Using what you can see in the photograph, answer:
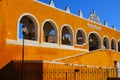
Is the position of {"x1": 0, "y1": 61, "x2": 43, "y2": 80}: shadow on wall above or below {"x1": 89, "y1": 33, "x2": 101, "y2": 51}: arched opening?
below

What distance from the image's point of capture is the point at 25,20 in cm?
3083

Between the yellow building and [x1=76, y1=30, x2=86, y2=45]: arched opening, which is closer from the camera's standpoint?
the yellow building

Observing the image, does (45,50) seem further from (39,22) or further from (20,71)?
(20,71)

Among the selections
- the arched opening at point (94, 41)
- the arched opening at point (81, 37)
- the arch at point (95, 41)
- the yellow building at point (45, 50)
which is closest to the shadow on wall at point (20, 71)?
the yellow building at point (45, 50)

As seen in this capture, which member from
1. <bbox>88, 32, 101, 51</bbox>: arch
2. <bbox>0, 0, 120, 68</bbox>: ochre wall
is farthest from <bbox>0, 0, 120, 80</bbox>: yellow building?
<bbox>88, 32, 101, 51</bbox>: arch

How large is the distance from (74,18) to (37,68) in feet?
47.0

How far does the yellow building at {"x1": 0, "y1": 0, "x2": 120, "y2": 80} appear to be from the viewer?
21.1 meters

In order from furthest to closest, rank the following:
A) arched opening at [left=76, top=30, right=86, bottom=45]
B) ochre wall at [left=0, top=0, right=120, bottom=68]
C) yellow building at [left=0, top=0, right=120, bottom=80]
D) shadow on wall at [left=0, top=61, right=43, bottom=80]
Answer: arched opening at [left=76, top=30, right=86, bottom=45] < ochre wall at [left=0, top=0, right=120, bottom=68] < yellow building at [left=0, top=0, right=120, bottom=80] < shadow on wall at [left=0, top=61, right=43, bottom=80]

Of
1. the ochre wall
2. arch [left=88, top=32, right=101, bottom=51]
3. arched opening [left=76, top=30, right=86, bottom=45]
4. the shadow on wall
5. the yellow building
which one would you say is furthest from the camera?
arch [left=88, top=32, right=101, bottom=51]

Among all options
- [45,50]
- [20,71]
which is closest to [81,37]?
[45,50]

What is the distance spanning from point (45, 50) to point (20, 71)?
6382 millimetres

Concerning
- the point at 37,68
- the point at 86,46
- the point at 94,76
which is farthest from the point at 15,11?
the point at 86,46

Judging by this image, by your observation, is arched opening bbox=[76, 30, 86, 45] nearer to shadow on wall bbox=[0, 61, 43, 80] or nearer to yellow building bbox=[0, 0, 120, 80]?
yellow building bbox=[0, 0, 120, 80]

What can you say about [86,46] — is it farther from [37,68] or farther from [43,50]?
[37,68]
